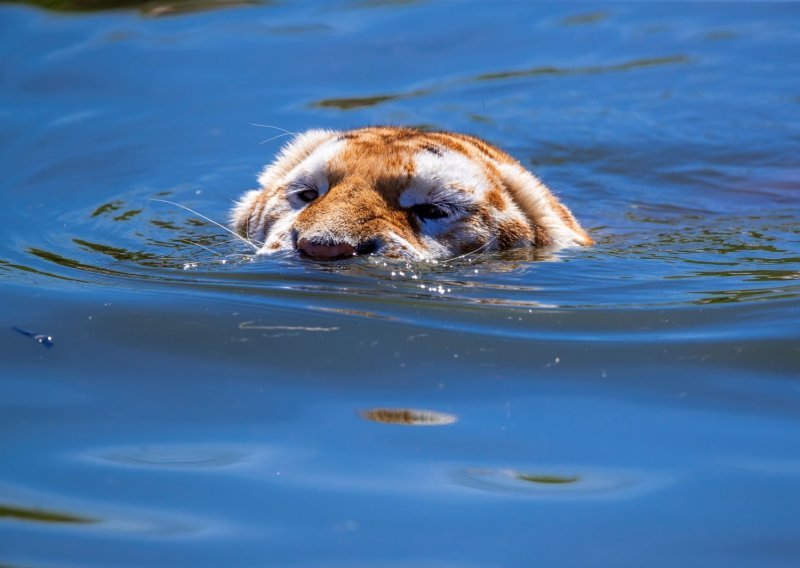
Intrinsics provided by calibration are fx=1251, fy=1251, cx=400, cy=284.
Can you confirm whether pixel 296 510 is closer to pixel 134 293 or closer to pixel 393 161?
pixel 134 293

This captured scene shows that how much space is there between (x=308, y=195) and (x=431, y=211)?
29.8 inches

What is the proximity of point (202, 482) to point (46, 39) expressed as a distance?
32.6 ft

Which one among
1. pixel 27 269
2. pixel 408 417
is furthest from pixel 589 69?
pixel 408 417

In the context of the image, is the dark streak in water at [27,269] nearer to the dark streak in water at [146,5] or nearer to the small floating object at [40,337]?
the small floating object at [40,337]

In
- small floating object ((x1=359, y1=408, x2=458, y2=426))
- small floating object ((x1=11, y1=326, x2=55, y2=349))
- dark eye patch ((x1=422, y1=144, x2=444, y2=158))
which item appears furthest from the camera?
dark eye patch ((x1=422, y1=144, x2=444, y2=158))

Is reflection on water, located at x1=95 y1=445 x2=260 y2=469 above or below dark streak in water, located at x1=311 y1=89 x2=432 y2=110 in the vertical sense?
below

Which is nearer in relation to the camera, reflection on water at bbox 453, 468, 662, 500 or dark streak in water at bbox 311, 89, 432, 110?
reflection on water at bbox 453, 468, 662, 500

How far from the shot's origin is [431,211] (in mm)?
6320

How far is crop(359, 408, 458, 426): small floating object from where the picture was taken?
385cm

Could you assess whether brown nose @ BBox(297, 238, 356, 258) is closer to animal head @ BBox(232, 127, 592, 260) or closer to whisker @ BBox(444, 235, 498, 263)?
animal head @ BBox(232, 127, 592, 260)

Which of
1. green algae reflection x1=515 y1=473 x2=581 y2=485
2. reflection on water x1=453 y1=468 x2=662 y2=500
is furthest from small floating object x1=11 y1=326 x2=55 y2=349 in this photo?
green algae reflection x1=515 y1=473 x2=581 y2=485

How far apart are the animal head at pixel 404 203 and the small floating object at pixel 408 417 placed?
182cm

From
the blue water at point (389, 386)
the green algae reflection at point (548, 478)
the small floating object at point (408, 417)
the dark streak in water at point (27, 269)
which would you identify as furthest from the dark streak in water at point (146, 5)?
the green algae reflection at point (548, 478)

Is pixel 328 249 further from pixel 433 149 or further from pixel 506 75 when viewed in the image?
pixel 506 75
